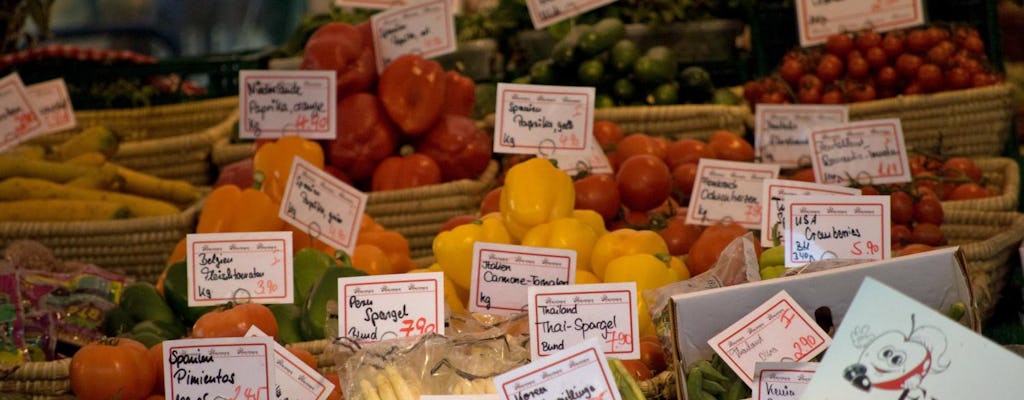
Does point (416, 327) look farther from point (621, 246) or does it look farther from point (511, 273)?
point (621, 246)

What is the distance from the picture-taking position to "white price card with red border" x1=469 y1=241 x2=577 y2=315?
8.07ft

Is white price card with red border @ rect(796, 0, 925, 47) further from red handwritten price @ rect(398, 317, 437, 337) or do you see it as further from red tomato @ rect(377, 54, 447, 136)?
red handwritten price @ rect(398, 317, 437, 337)

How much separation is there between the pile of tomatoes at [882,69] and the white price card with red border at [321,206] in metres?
1.73

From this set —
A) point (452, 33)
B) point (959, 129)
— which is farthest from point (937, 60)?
point (452, 33)

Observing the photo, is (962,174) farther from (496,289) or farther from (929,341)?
(929,341)

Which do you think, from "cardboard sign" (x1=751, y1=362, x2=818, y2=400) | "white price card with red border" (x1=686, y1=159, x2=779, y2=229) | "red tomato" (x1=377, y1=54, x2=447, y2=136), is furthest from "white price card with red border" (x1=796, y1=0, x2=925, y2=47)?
"cardboard sign" (x1=751, y1=362, x2=818, y2=400)

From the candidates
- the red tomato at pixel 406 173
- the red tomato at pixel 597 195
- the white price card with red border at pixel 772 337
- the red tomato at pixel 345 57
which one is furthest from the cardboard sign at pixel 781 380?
the red tomato at pixel 345 57

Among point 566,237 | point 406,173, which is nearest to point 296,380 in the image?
point 566,237

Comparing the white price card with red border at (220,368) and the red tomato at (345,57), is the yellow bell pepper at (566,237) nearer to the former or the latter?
the white price card with red border at (220,368)

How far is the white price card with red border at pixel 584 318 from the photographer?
6.88 feet

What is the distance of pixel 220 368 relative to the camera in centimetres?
203

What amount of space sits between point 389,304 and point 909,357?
110 centimetres

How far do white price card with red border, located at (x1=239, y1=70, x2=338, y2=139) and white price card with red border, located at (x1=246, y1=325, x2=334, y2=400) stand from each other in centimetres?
154

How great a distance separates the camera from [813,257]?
238 centimetres
